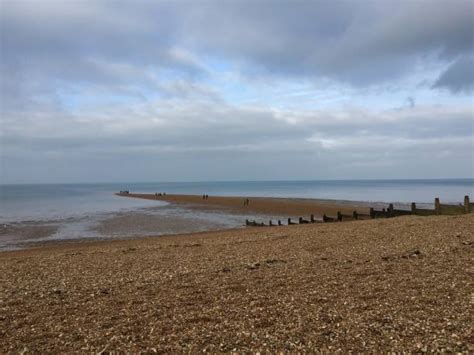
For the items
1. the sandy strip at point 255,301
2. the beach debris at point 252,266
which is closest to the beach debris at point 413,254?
the sandy strip at point 255,301

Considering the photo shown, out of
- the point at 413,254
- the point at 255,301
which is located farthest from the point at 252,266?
the point at 413,254

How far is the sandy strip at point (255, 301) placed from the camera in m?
5.63

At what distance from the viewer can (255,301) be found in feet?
24.4

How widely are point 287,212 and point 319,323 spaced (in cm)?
4122

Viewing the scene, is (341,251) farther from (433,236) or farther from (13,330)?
(13,330)

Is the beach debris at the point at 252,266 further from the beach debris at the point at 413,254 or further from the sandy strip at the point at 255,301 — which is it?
the beach debris at the point at 413,254

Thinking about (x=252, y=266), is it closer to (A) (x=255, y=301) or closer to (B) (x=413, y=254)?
(A) (x=255, y=301)

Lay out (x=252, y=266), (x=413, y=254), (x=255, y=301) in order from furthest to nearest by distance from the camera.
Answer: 1. (x=413, y=254)
2. (x=252, y=266)
3. (x=255, y=301)

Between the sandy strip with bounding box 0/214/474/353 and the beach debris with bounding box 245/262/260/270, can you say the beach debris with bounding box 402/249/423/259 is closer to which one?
the sandy strip with bounding box 0/214/474/353

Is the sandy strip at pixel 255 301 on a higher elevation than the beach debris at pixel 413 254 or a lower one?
lower

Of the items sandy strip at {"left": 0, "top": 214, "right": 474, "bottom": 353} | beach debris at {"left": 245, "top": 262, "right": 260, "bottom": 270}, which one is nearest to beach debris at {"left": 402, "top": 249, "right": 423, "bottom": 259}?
sandy strip at {"left": 0, "top": 214, "right": 474, "bottom": 353}

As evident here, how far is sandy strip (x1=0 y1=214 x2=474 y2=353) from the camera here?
5.63 metres

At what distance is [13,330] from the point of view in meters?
6.59

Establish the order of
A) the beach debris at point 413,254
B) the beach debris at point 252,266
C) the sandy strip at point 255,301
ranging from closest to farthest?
the sandy strip at point 255,301, the beach debris at point 252,266, the beach debris at point 413,254
